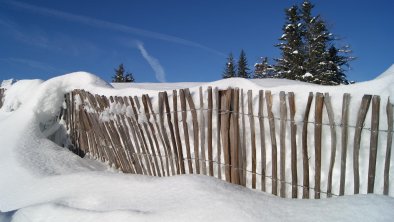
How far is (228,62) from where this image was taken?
4422 centimetres

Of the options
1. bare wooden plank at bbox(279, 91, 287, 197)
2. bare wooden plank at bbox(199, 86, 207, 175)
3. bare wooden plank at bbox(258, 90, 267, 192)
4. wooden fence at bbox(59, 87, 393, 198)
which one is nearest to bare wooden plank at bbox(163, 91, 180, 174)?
wooden fence at bbox(59, 87, 393, 198)

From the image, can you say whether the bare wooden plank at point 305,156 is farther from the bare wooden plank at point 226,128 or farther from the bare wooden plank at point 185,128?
the bare wooden plank at point 185,128

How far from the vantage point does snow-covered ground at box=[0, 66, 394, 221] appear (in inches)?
94.2

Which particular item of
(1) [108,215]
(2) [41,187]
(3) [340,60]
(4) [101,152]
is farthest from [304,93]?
(3) [340,60]

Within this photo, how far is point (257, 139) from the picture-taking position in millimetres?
3668

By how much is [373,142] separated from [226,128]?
5.10 feet

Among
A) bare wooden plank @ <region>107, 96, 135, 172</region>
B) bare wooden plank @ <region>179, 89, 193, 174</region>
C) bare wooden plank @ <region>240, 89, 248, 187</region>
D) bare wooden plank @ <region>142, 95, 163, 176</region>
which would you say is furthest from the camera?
bare wooden plank @ <region>107, 96, 135, 172</region>

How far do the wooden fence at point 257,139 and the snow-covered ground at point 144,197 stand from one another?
176 mm

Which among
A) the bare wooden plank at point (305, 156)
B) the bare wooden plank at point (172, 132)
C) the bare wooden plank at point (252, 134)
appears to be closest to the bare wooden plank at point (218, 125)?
the bare wooden plank at point (252, 134)

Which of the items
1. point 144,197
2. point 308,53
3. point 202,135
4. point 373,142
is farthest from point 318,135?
point 308,53

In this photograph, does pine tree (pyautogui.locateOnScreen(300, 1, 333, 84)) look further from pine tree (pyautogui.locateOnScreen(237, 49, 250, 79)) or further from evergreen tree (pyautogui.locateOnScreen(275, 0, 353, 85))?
pine tree (pyautogui.locateOnScreen(237, 49, 250, 79))

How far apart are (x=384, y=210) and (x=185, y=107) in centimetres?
255

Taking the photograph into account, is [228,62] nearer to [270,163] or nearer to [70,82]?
[70,82]

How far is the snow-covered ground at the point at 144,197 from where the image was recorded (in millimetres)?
2393
